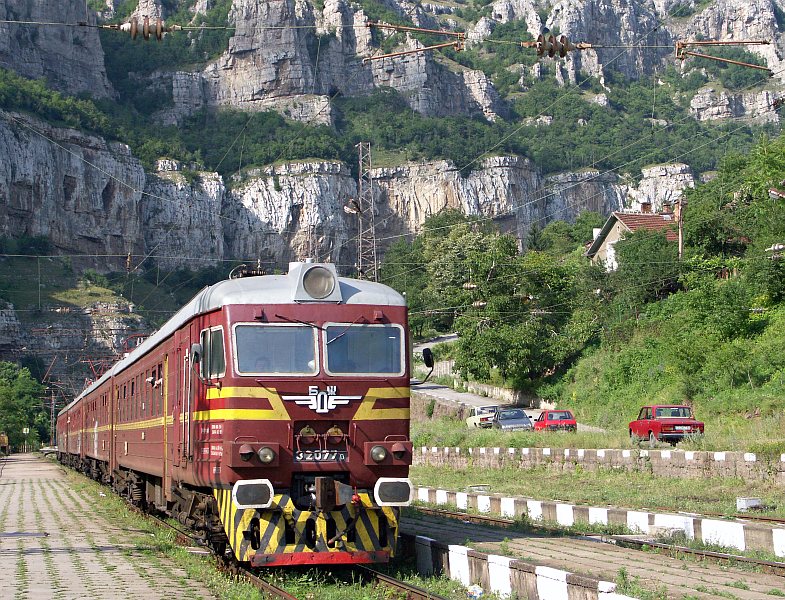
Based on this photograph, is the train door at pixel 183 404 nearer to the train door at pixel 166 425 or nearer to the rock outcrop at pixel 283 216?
the train door at pixel 166 425

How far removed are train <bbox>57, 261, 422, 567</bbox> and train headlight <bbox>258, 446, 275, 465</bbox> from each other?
0.01 metres

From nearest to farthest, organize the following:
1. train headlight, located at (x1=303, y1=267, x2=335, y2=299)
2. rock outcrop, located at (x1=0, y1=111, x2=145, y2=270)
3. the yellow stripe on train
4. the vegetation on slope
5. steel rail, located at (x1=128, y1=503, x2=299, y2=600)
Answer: steel rail, located at (x1=128, y1=503, x2=299, y2=600), the yellow stripe on train, train headlight, located at (x1=303, y1=267, x2=335, y2=299), the vegetation on slope, rock outcrop, located at (x1=0, y1=111, x2=145, y2=270)

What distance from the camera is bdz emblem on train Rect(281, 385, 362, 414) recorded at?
13.6 m

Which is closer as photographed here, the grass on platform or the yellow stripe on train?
the yellow stripe on train

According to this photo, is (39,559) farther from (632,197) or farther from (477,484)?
(632,197)

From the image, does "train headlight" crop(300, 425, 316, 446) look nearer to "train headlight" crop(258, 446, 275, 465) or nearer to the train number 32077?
the train number 32077

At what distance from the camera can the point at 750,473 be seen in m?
25.5

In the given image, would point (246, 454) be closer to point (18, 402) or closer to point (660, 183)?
point (18, 402)

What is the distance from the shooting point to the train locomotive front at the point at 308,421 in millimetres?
13336

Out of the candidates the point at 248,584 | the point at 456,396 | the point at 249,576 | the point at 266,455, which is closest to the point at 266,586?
the point at 248,584

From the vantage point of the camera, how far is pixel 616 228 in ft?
282

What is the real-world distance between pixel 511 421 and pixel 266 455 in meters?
34.5

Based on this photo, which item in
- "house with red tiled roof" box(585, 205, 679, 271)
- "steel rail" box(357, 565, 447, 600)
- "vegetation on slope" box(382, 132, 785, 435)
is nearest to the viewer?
"steel rail" box(357, 565, 447, 600)

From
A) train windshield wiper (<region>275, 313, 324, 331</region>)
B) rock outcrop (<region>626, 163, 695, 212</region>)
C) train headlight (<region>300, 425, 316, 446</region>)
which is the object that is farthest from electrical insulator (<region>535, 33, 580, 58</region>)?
rock outcrop (<region>626, 163, 695, 212</region>)
